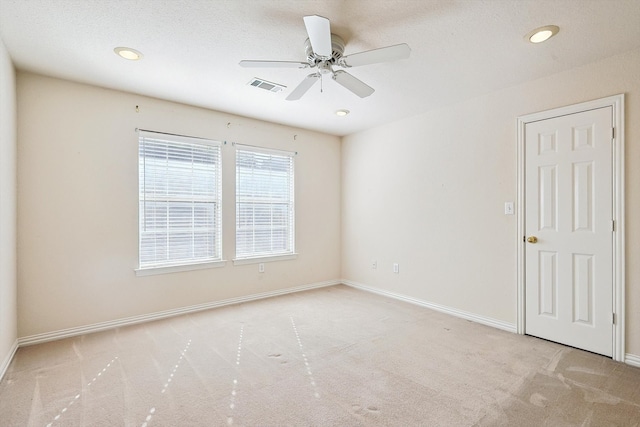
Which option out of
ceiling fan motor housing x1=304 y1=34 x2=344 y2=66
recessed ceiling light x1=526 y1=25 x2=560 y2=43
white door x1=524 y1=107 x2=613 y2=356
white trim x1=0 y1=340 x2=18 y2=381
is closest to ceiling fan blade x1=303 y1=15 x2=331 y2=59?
ceiling fan motor housing x1=304 y1=34 x2=344 y2=66

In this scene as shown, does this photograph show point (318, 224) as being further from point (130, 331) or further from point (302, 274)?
point (130, 331)

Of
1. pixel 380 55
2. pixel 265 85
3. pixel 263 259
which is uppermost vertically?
pixel 265 85

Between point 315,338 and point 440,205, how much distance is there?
7.36 feet

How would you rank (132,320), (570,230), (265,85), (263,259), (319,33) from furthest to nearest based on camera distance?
(263,259)
(132,320)
(265,85)
(570,230)
(319,33)

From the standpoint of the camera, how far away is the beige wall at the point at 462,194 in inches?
102

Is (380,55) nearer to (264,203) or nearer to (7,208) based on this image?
(264,203)

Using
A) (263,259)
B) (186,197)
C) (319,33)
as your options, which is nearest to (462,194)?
(319,33)

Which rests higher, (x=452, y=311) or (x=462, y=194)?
(x=462, y=194)

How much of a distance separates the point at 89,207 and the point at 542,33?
14.2 feet

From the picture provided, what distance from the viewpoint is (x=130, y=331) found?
3.23 metres

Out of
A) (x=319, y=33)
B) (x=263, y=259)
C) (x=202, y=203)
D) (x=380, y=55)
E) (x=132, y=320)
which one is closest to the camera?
(x=319, y=33)

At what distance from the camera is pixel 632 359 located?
2520 mm

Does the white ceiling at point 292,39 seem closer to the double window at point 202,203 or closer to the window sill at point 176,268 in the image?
the double window at point 202,203

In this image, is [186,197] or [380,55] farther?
[186,197]
